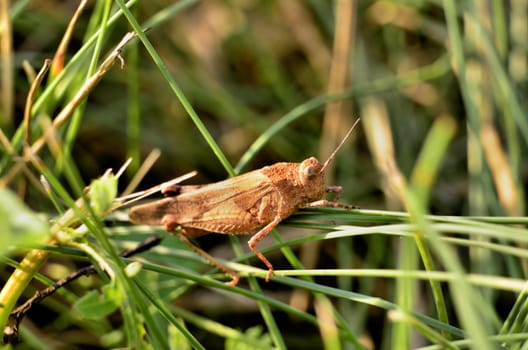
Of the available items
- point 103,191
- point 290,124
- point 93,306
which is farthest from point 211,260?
point 290,124

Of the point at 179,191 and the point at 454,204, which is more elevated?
the point at 179,191

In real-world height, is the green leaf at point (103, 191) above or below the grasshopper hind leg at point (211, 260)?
above

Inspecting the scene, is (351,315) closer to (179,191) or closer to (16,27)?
(179,191)

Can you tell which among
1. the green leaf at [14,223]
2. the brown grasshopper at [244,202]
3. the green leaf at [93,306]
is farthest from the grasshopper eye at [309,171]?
the green leaf at [14,223]

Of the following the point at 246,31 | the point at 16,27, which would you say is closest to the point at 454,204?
the point at 246,31

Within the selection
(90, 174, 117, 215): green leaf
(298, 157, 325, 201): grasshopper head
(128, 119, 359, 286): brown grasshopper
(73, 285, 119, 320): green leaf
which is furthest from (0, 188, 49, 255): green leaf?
(298, 157, 325, 201): grasshopper head

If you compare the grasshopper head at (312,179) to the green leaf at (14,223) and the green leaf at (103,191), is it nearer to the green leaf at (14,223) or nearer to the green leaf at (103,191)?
the green leaf at (103,191)

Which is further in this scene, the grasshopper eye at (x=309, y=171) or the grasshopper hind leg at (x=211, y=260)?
the grasshopper eye at (x=309, y=171)

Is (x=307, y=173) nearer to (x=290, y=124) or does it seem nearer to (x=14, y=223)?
(x=14, y=223)

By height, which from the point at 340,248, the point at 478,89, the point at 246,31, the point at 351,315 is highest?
the point at 246,31
